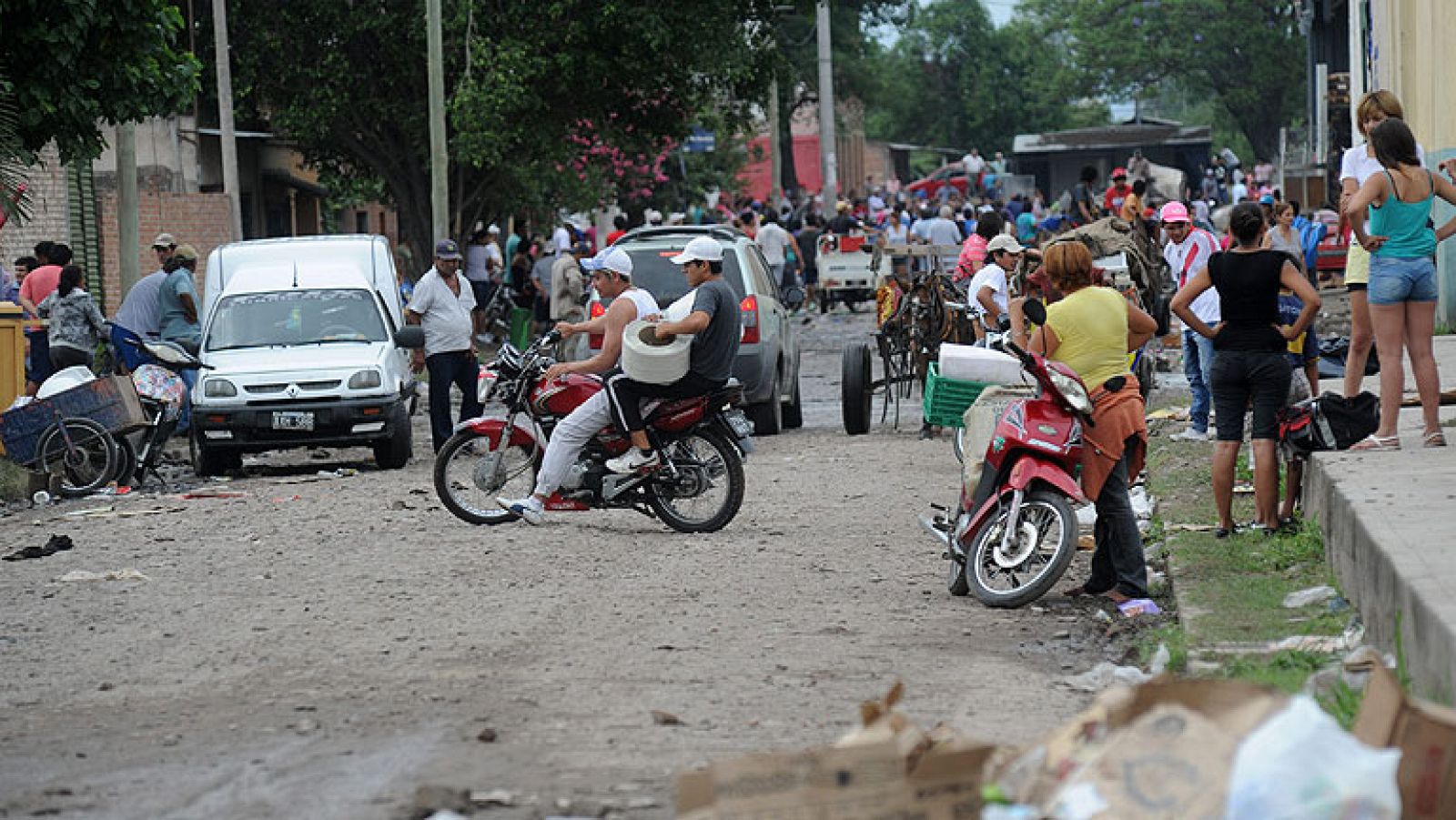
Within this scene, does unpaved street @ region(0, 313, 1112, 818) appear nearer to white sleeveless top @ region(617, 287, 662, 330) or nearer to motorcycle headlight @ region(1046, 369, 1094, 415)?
motorcycle headlight @ region(1046, 369, 1094, 415)

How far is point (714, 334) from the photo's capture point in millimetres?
12672

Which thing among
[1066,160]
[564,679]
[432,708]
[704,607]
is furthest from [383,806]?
[1066,160]

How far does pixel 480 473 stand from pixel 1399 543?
6489 millimetres

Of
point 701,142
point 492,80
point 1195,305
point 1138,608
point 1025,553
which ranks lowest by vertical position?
point 1138,608

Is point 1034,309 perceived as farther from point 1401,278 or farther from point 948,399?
point 1401,278

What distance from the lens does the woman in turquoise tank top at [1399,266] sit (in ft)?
36.0

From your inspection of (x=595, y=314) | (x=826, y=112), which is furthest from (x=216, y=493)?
(x=826, y=112)

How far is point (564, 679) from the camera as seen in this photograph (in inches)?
321

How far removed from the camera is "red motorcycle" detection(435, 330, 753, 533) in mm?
12914

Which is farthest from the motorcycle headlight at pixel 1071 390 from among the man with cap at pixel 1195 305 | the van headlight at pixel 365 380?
the van headlight at pixel 365 380

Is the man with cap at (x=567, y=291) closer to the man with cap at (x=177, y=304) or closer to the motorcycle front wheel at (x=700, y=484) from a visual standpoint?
the man with cap at (x=177, y=304)

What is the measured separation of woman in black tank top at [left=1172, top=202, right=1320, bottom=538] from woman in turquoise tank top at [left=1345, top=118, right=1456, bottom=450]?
49 cm

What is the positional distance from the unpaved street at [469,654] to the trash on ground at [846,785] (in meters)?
1.07

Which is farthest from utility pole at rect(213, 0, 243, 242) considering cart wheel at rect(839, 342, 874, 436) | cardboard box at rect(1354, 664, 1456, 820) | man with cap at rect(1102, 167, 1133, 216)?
cardboard box at rect(1354, 664, 1456, 820)
